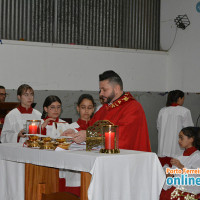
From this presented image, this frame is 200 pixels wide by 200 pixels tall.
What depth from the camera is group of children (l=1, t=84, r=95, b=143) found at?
223 inches

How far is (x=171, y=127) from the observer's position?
981cm

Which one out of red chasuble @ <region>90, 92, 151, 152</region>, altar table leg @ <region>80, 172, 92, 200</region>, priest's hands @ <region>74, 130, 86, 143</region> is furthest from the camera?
red chasuble @ <region>90, 92, 151, 152</region>

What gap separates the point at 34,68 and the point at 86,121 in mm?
4163

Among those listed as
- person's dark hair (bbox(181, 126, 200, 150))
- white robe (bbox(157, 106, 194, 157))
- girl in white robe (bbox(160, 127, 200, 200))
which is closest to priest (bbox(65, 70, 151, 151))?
girl in white robe (bbox(160, 127, 200, 200))

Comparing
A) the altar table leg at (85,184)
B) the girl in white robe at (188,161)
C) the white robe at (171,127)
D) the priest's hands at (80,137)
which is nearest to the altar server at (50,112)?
the priest's hands at (80,137)

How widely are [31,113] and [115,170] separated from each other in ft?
9.69

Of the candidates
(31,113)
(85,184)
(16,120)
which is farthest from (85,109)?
(85,184)

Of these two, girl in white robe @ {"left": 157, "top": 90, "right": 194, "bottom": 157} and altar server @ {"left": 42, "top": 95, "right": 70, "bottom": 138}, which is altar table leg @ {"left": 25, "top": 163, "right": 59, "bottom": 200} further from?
girl in white robe @ {"left": 157, "top": 90, "right": 194, "bottom": 157}

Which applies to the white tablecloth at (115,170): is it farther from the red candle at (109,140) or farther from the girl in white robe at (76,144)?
the girl in white robe at (76,144)

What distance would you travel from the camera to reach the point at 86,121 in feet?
18.7

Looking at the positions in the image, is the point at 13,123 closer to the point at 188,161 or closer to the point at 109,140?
the point at 188,161

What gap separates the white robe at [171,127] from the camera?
31.4ft

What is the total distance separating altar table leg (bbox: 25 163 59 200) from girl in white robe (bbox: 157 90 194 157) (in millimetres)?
5283

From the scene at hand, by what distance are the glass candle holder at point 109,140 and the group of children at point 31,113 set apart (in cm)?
146
